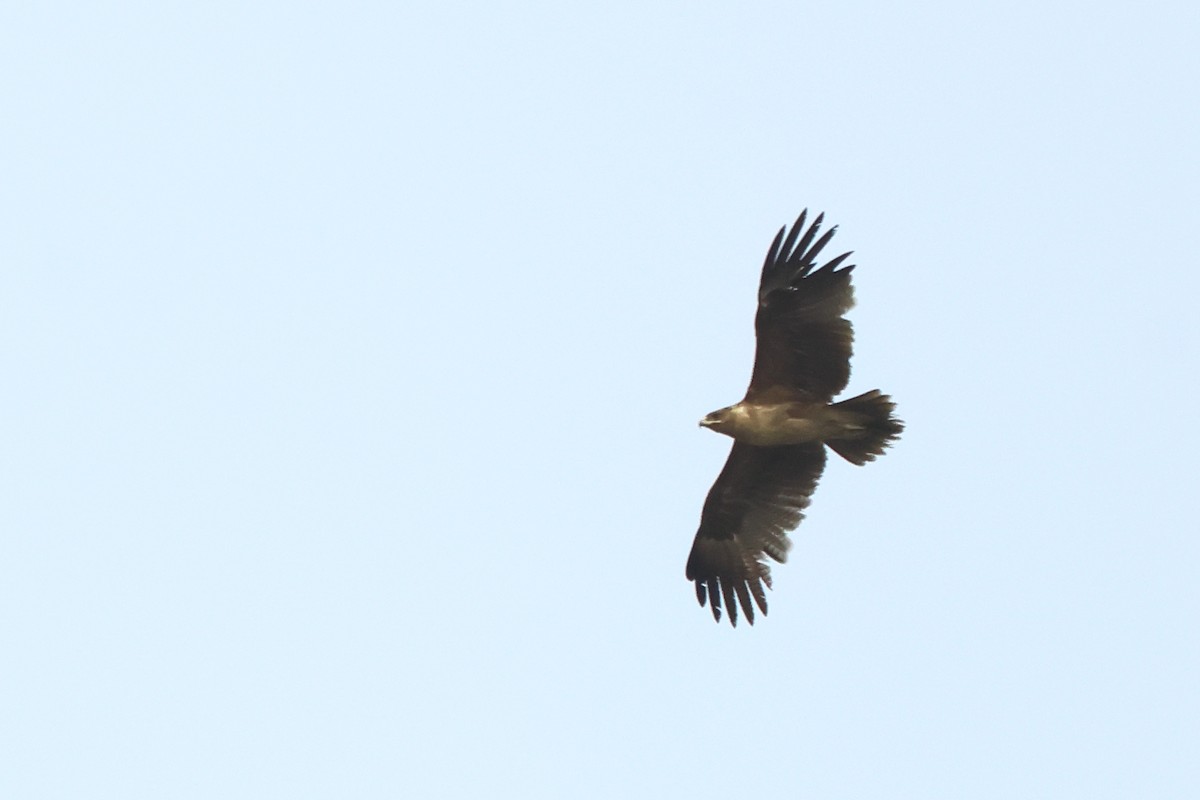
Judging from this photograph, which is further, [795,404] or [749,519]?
[749,519]

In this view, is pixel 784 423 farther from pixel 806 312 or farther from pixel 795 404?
pixel 806 312

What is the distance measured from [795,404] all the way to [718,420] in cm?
72

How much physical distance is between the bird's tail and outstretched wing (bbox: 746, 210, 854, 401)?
0.23 m

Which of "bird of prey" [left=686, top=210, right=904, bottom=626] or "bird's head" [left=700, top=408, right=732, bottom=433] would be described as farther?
"bird's head" [left=700, top=408, right=732, bottom=433]

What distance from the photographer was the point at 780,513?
15.3 m

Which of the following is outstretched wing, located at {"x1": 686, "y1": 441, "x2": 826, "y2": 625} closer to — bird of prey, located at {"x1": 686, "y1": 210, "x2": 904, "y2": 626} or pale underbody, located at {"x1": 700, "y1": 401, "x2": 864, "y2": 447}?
bird of prey, located at {"x1": 686, "y1": 210, "x2": 904, "y2": 626}

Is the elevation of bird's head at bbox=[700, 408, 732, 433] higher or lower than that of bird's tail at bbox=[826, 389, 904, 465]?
higher

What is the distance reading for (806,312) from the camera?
13.8 meters

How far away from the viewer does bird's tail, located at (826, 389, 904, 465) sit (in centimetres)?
1387

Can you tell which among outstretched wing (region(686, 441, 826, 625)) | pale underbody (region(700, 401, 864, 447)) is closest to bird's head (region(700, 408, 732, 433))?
pale underbody (region(700, 401, 864, 447))

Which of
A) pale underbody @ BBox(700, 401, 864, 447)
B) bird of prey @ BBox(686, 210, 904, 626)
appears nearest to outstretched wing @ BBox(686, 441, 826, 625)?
bird of prey @ BBox(686, 210, 904, 626)

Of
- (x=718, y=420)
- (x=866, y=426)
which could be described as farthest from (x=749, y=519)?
(x=866, y=426)

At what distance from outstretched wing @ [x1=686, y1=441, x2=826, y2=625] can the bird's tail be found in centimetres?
67

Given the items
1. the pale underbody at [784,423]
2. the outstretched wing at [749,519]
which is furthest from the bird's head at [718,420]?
the outstretched wing at [749,519]
